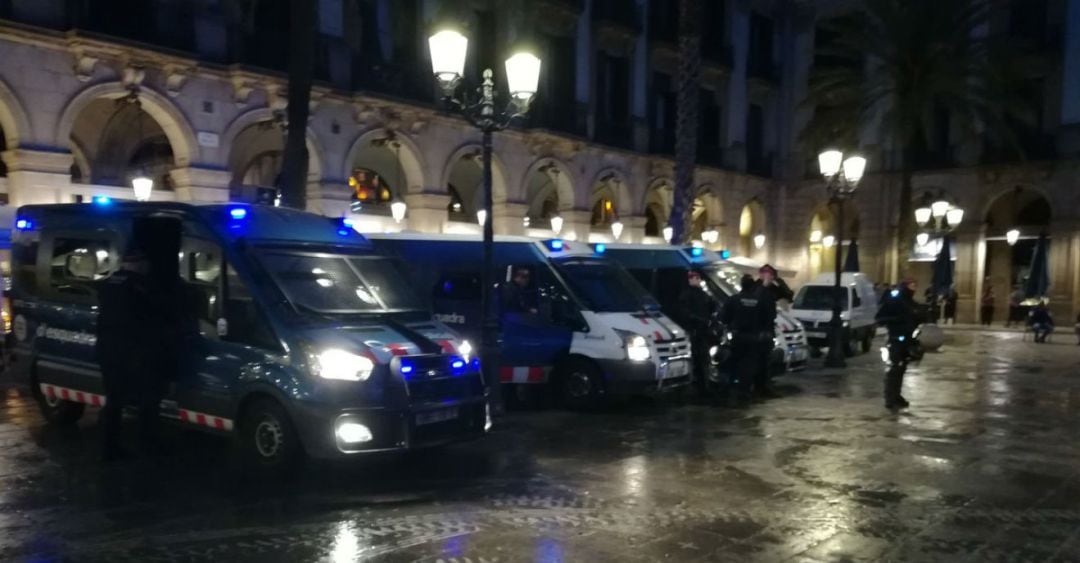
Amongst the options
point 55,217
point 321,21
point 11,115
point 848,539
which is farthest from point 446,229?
point 848,539

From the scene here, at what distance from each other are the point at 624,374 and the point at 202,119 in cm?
1163

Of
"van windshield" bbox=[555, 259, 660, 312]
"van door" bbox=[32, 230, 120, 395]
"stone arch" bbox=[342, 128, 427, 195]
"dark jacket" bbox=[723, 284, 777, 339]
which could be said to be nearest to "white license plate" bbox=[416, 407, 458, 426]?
"van door" bbox=[32, 230, 120, 395]

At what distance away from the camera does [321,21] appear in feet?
66.0

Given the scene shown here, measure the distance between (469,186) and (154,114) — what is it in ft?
36.4

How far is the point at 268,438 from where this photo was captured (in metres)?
7.80

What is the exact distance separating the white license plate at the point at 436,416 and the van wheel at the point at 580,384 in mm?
4011

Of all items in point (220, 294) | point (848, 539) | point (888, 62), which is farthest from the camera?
point (888, 62)

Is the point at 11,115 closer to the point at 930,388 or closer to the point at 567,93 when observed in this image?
the point at 567,93

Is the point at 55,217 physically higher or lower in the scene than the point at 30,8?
lower

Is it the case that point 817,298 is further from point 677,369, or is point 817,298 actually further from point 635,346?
point 635,346

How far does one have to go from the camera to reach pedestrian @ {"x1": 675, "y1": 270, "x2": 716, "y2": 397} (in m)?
13.3

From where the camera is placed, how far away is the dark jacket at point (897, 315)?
1196 centimetres

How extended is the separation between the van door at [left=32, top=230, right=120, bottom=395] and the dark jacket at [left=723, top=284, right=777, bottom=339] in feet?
26.1

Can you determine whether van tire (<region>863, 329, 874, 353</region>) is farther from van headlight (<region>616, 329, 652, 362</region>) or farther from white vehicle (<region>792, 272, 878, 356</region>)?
van headlight (<region>616, 329, 652, 362</region>)
